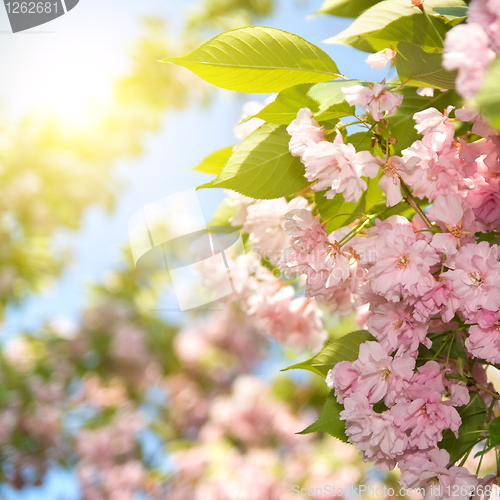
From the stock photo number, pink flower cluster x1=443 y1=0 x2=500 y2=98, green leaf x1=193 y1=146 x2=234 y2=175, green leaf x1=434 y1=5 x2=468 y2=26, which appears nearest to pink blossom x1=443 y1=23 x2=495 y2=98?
pink flower cluster x1=443 y1=0 x2=500 y2=98

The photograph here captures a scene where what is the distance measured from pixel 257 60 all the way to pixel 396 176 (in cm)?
11

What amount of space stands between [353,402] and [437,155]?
0.14 meters

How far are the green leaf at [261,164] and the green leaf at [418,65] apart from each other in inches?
2.9

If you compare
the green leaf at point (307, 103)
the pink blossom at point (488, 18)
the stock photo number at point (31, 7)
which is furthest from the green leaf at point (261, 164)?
the stock photo number at point (31, 7)

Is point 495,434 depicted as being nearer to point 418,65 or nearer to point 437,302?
point 437,302

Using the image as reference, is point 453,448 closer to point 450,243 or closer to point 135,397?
point 450,243

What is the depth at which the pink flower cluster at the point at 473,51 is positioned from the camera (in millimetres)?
143

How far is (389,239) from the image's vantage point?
22cm

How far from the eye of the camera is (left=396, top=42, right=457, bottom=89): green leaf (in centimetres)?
20

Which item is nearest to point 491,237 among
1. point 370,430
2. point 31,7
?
point 370,430

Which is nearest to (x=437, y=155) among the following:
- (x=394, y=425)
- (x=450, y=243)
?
(x=450, y=243)

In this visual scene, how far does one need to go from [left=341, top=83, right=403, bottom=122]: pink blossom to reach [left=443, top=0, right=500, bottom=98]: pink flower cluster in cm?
5

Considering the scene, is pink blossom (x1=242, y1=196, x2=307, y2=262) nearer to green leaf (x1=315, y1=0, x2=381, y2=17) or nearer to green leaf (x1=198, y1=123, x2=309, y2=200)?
green leaf (x1=198, y1=123, x2=309, y2=200)

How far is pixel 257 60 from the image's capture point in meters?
0.24
